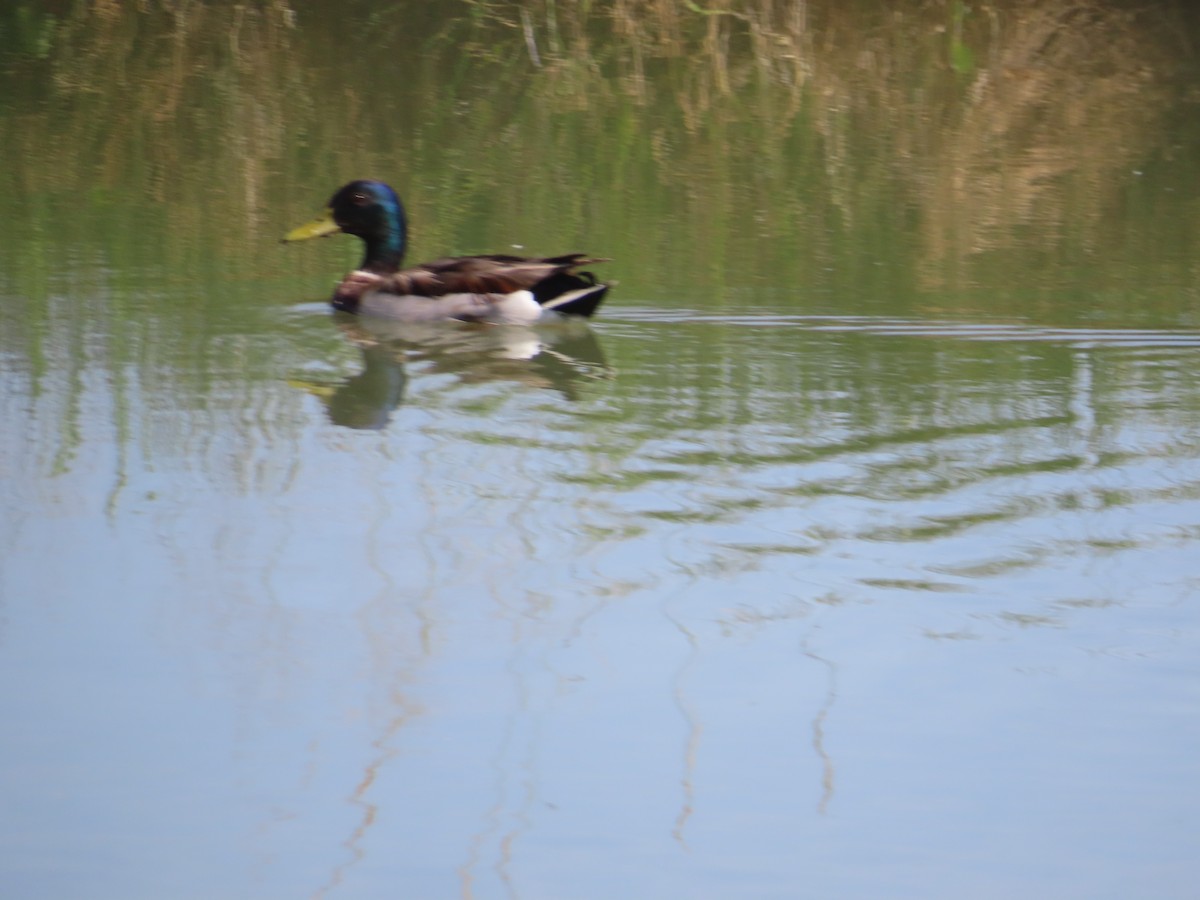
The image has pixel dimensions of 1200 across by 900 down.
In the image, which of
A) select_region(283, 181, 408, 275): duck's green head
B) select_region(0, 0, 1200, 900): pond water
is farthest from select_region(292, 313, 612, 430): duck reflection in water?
select_region(283, 181, 408, 275): duck's green head

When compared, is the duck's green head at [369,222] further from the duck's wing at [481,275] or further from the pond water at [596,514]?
the duck's wing at [481,275]

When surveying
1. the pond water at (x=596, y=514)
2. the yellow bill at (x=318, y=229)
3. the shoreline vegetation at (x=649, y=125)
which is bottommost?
the pond water at (x=596, y=514)

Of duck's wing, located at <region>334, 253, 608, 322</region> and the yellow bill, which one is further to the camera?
the yellow bill

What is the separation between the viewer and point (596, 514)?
5.61 m

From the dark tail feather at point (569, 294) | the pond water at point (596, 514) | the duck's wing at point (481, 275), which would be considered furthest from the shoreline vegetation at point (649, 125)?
the duck's wing at point (481, 275)

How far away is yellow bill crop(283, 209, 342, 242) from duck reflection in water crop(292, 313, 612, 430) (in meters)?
0.92

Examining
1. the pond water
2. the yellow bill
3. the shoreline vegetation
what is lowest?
the pond water

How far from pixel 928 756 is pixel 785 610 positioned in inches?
35.4

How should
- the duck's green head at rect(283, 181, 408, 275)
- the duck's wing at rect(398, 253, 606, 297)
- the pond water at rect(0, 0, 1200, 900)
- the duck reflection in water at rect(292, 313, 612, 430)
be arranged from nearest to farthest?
the pond water at rect(0, 0, 1200, 900) → the duck reflection in water at rect(292, 313, 612, 430) → the duck's wing at rect(398, 253, 606, 297) → the duck's green head at rect(283, 181, 408, 275)

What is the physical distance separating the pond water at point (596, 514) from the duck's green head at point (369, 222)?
24 centimetres

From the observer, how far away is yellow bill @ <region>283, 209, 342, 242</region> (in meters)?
9.87

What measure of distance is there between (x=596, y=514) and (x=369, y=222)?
461cm

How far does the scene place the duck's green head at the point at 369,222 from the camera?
32.4 feet

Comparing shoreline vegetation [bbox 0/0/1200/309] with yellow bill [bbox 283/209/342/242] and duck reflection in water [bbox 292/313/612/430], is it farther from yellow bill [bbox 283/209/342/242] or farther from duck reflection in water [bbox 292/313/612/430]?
duck reflection in water [bbox 292/313/612/430]
